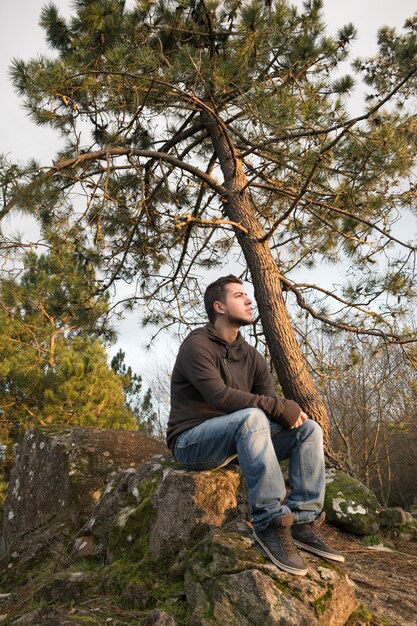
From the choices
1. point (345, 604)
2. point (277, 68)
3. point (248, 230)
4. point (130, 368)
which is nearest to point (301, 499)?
point (345, 604)

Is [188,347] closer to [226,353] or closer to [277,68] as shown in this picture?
[226,353]

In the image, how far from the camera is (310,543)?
2.59 metres

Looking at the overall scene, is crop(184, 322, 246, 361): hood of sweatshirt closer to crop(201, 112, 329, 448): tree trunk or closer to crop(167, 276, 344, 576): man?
crop(167, 276, 344, 576): man

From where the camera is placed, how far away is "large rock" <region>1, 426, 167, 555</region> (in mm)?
4281

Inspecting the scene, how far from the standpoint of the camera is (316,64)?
18.7ft

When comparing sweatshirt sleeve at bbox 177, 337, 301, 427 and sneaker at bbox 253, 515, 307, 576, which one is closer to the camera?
sneaker at bbox 253, 515, 307, 576

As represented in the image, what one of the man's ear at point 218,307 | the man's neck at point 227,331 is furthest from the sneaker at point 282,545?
the man's ear at point 218,307

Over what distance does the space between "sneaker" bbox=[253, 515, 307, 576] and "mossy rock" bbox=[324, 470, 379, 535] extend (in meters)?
2.12

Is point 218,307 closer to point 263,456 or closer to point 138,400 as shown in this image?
point 263,456

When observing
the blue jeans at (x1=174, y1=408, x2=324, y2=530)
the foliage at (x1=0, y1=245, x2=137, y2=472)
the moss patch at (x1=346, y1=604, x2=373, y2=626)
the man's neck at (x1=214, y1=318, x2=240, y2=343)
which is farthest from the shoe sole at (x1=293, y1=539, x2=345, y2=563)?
the foliage at (x1=0, y1=245, x2=137, y2=472)

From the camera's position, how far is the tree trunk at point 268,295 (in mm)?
5164

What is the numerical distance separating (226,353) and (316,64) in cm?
405

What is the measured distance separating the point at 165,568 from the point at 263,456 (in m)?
0.77

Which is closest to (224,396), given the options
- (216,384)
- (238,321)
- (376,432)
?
(216,384)
